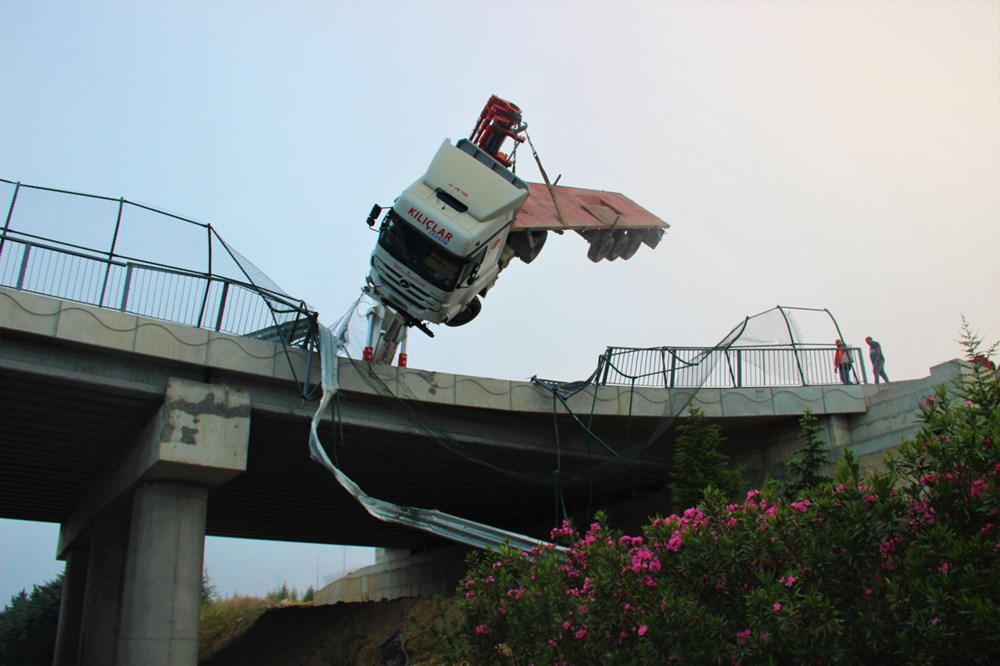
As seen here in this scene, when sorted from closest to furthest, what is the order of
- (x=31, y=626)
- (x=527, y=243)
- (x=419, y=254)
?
(x=419, y=254) → (x=527, y=243) → (x=31, y=626)

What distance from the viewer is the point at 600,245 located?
1958cm

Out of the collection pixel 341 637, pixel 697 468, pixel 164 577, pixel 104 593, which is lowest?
pixel 341 637

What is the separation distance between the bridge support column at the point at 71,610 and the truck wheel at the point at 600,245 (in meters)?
16.8

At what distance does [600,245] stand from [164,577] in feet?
36.2

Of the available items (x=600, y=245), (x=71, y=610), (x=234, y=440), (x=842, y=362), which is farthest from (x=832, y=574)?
(x=71, y=610)

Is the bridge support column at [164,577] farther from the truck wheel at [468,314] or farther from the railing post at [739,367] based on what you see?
the railing post at [739,367]

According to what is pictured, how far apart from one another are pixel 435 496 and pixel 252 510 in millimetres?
6038

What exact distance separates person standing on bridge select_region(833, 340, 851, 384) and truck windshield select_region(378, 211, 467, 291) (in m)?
10.2

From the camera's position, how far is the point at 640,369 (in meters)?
20.7

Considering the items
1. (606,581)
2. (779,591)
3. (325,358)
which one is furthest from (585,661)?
(325,358)

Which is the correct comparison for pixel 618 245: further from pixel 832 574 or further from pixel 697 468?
pixel 832 574

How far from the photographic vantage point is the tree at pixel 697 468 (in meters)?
17.9

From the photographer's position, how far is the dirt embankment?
17378mm

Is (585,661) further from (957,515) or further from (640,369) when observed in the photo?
(640,369)
